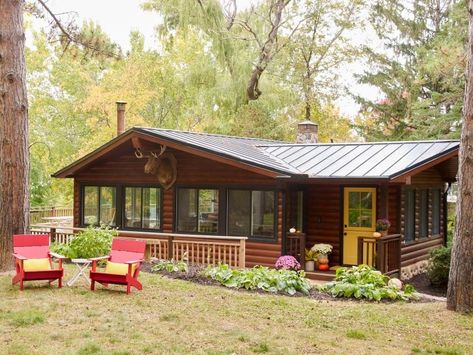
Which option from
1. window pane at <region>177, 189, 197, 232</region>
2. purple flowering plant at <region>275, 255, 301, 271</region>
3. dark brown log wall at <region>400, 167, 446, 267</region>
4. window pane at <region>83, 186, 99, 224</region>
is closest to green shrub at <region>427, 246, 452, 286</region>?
dark brown log wall at <region>400, 167, 446, 267</region>

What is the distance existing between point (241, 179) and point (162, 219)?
2484mm

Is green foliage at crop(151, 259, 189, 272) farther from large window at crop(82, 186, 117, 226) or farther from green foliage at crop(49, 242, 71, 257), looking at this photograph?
large window at crop(82, 186, 117, 226)

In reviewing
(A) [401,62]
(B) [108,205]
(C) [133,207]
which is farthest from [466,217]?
(A) [401,62]

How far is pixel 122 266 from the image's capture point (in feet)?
29.9

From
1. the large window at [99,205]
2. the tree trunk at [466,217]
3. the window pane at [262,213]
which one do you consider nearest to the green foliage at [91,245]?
the window pane at [262,213]

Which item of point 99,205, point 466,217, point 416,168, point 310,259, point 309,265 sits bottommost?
point 309,265

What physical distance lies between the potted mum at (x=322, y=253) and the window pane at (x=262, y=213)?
1153 millimetres

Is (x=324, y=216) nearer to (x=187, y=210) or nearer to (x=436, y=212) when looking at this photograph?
(x=187, y=210)

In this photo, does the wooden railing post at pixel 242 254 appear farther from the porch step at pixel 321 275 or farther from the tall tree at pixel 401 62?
the tall tree at pixel 401 62

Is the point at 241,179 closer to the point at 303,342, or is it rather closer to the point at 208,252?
the point at 208,252

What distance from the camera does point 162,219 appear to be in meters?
14.7

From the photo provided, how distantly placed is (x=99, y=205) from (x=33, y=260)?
6847 mm

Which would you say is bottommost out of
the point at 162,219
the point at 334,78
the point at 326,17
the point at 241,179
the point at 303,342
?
the point at 303,342

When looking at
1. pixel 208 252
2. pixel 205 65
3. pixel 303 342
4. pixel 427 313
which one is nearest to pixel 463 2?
pixel 205 65
